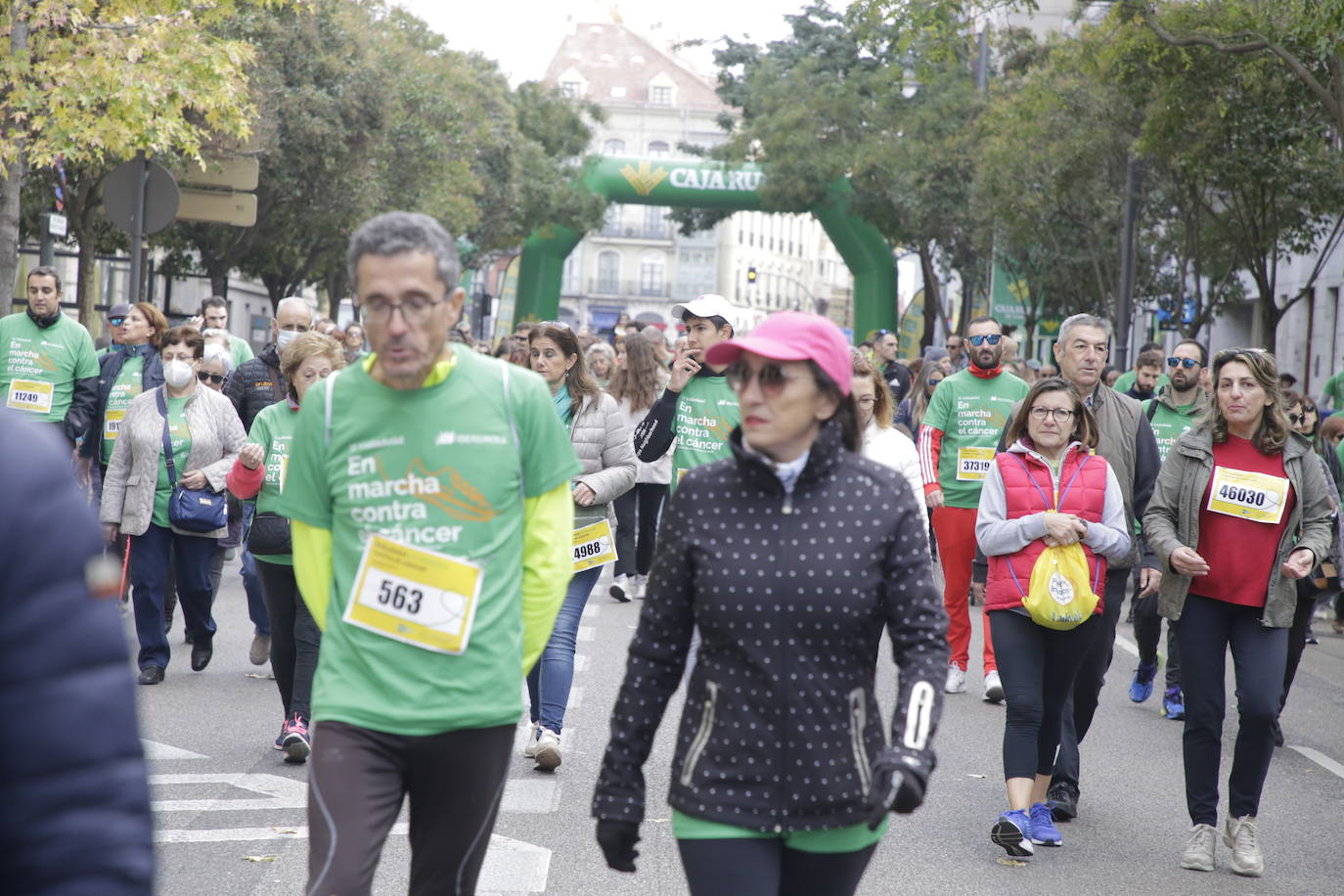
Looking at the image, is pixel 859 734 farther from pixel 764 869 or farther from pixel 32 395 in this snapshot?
pixel 32 395

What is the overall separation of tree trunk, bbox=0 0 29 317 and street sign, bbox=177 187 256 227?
7.32ft

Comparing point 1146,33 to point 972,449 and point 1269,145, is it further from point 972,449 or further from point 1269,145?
point 972,449

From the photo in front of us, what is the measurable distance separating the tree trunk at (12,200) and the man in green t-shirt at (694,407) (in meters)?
9.10

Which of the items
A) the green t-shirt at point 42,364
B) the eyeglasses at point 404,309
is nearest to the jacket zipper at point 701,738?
the eyeglasses at point 404,309

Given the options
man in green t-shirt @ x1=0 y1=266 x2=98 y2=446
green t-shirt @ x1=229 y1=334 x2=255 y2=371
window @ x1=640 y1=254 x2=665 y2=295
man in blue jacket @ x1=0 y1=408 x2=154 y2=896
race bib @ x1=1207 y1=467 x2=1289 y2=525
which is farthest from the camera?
window @ x1=640 y1=254 x2=665 y2=295

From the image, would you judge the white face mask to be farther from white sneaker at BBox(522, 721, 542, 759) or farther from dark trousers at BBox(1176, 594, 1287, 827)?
dark trousers at BBox(1176, 594, 1287, 827)

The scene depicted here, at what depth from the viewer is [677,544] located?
138 inches

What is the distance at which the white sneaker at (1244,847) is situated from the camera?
252 inches

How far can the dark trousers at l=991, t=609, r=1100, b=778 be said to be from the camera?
6438mm

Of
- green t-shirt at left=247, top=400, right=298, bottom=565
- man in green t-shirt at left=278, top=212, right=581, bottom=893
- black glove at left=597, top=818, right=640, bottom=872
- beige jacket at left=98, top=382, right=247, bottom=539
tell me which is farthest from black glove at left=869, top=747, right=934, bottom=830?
beige jacket at left=98, top=382, right=247, bottom=539

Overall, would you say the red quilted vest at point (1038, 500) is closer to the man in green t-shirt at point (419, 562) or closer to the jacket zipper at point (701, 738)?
the man in green t-shirt at point (419, 562)

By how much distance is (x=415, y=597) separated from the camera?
3707 mm

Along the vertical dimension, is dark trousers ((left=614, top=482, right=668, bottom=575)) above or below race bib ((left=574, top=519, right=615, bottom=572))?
below

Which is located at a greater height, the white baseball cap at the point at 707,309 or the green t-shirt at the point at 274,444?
the white baseball cap at the point at 707,309
